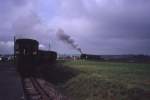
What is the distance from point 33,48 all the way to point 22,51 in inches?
55.2

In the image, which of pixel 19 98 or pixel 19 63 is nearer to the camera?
pixel 19 98

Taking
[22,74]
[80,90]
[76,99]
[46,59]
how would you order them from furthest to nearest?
[46,59] → [22,74] → [80,90] → [76,99]

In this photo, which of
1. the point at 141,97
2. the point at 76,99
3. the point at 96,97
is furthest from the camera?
the point at 76,99

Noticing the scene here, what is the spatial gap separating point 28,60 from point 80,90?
19.0m

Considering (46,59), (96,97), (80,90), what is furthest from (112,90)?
(46,59)

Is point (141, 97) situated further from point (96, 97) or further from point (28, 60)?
point (28, 60)

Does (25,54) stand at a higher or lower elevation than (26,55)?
higher

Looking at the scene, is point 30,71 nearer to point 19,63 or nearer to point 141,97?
point 19,63

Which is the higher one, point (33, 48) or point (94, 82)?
point (33, 48)

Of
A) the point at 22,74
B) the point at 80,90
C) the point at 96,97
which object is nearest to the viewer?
the point at 96,97

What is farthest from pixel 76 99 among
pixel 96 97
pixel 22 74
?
pixel 22 74

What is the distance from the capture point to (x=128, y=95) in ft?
48.7

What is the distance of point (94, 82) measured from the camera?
20547 millimetres

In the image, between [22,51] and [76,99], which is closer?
[76,99]
